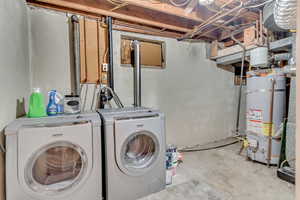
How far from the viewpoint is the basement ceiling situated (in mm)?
1933

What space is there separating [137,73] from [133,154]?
47.0 inches

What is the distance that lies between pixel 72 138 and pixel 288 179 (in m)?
2.36

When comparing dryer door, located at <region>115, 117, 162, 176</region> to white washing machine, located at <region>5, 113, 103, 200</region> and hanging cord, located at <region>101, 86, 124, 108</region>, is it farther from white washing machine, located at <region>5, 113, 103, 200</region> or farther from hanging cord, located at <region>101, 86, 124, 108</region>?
hanging cord, located at <region>101, 86, 124, 108</region>

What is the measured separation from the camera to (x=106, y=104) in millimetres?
2287

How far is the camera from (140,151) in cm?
177

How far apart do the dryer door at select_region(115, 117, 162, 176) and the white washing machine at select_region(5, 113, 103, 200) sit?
0.19 meters

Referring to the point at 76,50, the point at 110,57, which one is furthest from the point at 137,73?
the point at 76,50

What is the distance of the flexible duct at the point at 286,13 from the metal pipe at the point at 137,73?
5.42 ft

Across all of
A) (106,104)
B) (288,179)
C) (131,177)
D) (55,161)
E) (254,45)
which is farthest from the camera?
(254,45)

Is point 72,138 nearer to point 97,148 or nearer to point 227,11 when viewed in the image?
point 97,148

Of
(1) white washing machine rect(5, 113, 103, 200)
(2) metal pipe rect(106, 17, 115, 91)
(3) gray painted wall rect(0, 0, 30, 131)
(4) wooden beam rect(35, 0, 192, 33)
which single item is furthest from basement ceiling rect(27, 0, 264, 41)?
(1) white washing machine rect(5, 113, 103, 200)

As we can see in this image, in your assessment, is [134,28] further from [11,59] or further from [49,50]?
[11,59]


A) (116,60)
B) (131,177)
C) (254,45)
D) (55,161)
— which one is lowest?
(131,177)

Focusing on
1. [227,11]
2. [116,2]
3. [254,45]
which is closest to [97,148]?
[116,2]
